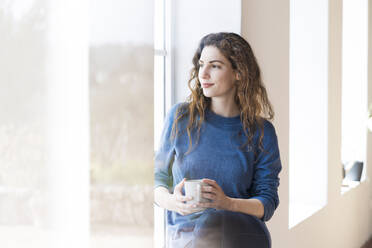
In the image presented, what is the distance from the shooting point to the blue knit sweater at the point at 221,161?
131cm

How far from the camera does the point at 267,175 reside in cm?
133

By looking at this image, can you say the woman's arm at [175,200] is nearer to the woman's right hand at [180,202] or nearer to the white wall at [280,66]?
the woman's right hand at [180,202]

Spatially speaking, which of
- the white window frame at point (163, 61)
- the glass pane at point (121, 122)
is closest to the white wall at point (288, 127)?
the white window frame at point (163, 61)

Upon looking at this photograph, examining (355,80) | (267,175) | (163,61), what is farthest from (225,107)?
(355,80)

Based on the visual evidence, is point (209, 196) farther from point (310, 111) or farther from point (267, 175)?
point (310, 111)

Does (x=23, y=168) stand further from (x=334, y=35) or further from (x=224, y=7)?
(x=334, y=35)

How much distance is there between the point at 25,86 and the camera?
24.6 inches

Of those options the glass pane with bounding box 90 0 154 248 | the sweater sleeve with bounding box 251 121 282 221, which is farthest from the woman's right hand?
the glass pane with bounding box 90 0 154 248

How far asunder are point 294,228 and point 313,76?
1.00 metres

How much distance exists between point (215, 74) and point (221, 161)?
9.8 inches

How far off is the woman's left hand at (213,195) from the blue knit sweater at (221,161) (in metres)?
0.09

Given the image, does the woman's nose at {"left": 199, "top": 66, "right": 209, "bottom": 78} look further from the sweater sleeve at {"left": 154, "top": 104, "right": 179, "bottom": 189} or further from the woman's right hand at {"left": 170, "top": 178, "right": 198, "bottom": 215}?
the woman's right hand at {"left": 170, "top": 178, "right": 198, "bottom": 215}

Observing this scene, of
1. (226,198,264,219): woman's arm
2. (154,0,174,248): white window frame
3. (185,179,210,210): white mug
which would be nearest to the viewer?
(185,179,210,210): white mug

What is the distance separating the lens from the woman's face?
133cm
